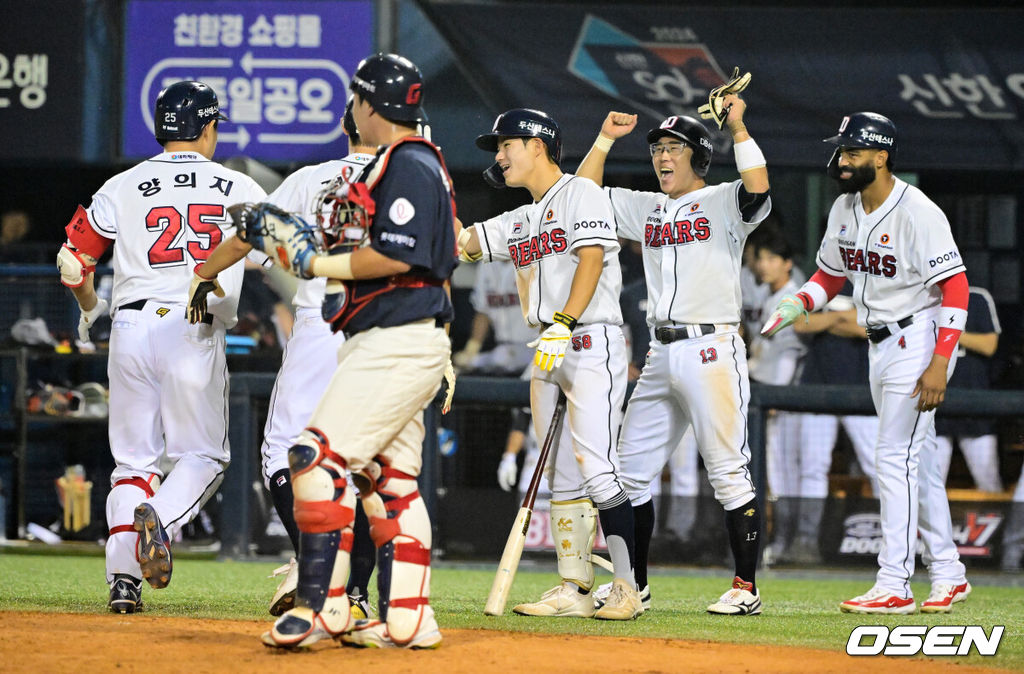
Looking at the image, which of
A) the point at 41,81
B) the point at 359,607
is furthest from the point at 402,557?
the point at 41,81

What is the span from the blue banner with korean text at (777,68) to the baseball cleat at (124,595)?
16.3ft

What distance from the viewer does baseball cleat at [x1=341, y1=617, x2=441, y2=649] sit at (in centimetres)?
407

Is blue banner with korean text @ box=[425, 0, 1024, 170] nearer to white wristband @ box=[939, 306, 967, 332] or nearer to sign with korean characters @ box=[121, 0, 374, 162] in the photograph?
sign with korean characters @ box=[121, 0, 374, 162]

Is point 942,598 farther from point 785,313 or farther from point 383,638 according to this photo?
point 383,638

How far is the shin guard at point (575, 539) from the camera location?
17.3 ft

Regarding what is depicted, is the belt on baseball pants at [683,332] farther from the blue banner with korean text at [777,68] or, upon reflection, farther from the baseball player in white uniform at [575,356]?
the blue banner with korean text at [777,68]

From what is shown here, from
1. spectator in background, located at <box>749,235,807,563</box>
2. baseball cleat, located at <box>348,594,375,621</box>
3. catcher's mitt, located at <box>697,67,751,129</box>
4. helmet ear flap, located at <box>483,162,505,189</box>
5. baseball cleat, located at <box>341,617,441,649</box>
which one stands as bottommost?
baseball cleat, located at <box>348,594,375,621</box>

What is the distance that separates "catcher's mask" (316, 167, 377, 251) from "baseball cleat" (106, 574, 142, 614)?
5.40ft

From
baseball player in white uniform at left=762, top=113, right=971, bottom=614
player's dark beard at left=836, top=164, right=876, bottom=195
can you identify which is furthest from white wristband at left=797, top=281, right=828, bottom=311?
player's dark beard at left=836, top=164, right=876, bottom=195

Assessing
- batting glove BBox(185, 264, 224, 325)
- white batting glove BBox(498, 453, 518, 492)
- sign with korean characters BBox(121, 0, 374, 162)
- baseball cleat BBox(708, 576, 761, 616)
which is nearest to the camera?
batting glove BBox(185, 264, 224, 325)

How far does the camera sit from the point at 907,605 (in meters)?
5.54

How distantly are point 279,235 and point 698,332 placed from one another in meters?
2.13

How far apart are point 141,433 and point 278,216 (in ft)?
4.91

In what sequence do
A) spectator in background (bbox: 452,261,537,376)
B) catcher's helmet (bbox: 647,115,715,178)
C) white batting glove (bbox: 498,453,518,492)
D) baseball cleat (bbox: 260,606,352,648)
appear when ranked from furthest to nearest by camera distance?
spectator in background (bbox: 452,261,537,376), white batting glove (bbox: 498,453,518,492), catcher's helmet (bbox: 647,115,715,178), baseball cleat (bbox: 260,606,352,648)
